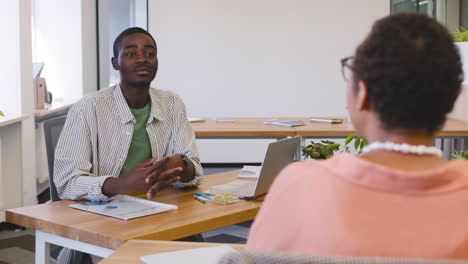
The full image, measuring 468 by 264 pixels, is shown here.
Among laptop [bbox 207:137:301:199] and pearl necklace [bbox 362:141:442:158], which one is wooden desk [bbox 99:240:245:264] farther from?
pearl necklace [bbox 362:141:442:158]

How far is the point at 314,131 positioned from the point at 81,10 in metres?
3.09

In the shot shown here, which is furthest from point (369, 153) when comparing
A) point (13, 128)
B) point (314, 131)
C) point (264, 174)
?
point (13, 128)

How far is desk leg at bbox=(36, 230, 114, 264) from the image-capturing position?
178cm

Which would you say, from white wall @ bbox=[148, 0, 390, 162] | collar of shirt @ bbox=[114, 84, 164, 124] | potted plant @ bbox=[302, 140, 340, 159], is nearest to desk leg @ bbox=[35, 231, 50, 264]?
collar of shirt @ bbox=[114, 84, 164, 124]

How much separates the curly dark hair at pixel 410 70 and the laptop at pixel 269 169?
1.18 m

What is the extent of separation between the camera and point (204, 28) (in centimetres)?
759

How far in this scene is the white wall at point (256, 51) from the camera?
757 cm

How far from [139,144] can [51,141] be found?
13.9 inches

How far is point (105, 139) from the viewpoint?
244 centimetres

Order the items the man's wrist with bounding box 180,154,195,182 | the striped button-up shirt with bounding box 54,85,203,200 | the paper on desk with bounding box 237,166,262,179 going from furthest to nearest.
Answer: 1. the paper on desk with bounding box 237,166,262,179
2. the man's wrist with bounding box 180,154,195,182
3. the striped button-up shirt with bounding box 54,85,203,200

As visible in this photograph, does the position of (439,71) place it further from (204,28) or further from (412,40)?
(204,28)

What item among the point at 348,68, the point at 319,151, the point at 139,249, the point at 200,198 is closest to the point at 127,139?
the point at 200,198

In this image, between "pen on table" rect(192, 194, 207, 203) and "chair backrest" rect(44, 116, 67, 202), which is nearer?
"pen on table" rect(192, 194, 207, 203)

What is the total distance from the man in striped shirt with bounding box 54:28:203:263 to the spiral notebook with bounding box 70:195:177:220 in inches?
1.5
